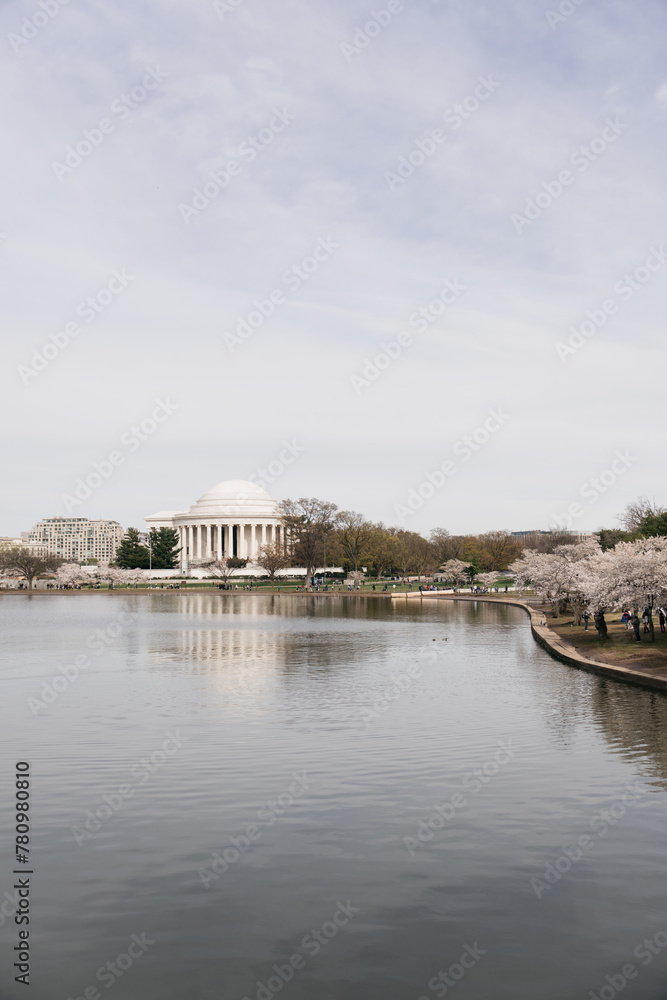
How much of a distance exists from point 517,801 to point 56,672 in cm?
2156

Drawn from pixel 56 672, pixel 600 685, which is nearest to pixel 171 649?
pixel 56 672

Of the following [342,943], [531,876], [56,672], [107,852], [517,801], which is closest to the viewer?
[342,943]

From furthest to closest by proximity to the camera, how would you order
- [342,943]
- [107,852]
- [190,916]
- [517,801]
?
[517,801]
[107,852]
[190,916]
[342,943]

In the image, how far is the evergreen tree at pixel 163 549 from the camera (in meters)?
164

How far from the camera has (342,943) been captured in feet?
30.0

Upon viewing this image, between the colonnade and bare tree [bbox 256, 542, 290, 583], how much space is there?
3010cm

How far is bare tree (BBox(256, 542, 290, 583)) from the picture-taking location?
13638cm

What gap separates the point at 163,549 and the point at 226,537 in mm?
19796

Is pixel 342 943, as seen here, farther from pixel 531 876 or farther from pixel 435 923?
pixel 531 876

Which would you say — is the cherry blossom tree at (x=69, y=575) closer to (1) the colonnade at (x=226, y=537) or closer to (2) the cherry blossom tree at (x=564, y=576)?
(1) the colonnade at (x=226, y=537)

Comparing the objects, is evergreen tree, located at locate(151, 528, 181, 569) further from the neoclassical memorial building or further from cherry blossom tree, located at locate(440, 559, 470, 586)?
cherry blossom tree, located at locate(440, 559, 470, 586)

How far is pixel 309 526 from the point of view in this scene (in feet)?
436

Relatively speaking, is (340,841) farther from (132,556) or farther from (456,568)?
(132,556)

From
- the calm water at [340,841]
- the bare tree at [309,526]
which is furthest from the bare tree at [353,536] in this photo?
the calm water at [340,841]
